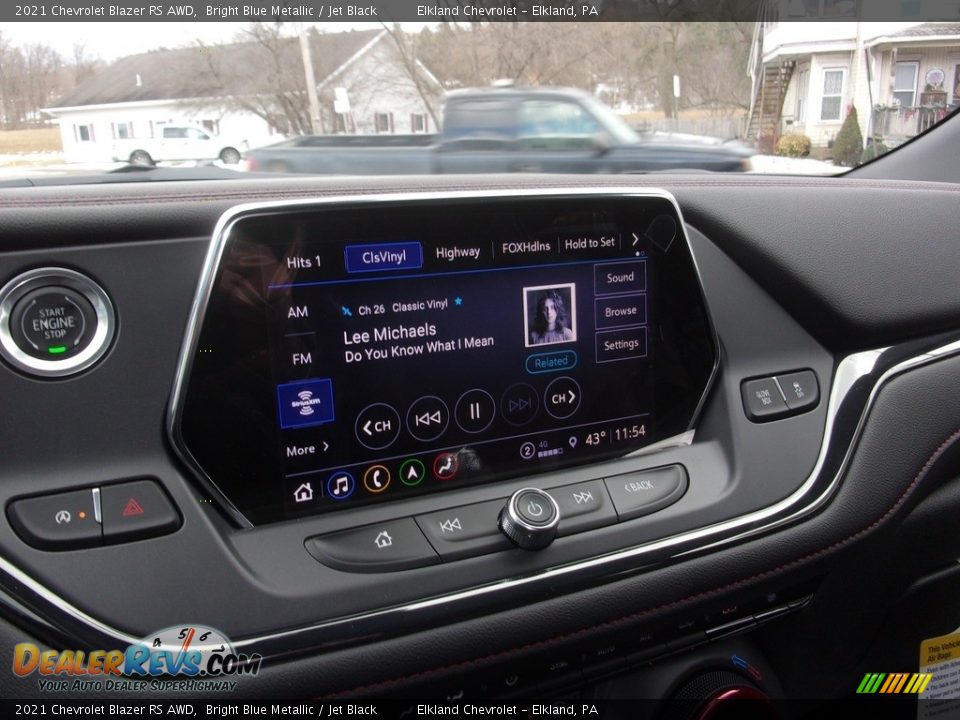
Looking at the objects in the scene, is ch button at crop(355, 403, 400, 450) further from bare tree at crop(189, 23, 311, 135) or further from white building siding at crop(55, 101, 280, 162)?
bare tree at crop(189, 23, 311, 135)

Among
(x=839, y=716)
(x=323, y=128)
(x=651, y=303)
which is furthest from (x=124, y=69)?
(x=839, y=716)

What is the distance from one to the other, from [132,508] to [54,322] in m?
0.34

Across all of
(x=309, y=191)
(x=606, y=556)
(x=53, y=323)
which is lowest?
(x=606, y=556)

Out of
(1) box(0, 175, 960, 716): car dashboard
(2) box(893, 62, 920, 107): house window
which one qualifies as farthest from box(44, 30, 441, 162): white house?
(2) box(893, 62, 920, 107): house window

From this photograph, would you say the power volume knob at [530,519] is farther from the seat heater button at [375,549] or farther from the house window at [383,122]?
the house window at [383,122]

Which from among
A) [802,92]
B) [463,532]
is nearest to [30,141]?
[463,532]

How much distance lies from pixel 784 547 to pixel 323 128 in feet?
5.55

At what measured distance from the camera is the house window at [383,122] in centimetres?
234

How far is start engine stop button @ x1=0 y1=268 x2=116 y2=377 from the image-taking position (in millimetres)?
1286

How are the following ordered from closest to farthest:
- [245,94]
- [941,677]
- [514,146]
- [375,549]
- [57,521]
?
[57,521], [375,549], [245,94], [941,677], [514,146]

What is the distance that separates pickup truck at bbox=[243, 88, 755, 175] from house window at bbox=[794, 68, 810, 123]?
0.71 feet

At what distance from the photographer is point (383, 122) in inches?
92.9

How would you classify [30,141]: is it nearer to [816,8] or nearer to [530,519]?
[530,519]

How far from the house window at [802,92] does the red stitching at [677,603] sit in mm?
1121
